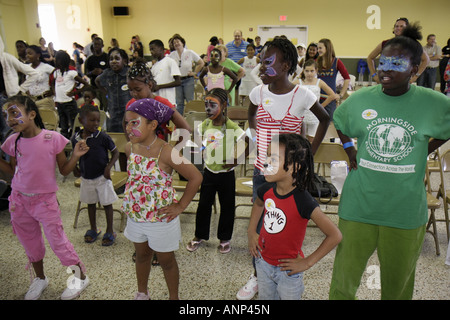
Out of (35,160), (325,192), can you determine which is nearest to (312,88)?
(325,192)

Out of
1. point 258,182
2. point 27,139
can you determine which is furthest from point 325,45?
point 27,139

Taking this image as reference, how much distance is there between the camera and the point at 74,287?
8.36 feet

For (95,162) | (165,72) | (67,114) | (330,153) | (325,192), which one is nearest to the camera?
(325,192)

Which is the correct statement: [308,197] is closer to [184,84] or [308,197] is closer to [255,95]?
[255,95]

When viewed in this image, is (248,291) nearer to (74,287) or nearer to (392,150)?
(74,287)

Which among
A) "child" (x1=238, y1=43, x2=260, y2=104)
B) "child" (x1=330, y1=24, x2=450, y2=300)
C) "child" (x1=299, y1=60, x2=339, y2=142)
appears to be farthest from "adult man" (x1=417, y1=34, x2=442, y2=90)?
"child" (x1=330, y1=24, x2=450, y2=300)

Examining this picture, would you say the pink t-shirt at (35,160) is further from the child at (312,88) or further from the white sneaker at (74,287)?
the child at (312,88)

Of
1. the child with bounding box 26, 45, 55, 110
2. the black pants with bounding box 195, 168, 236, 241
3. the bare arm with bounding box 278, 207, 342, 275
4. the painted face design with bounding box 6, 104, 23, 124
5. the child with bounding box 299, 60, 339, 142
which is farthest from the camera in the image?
the child with bounding box 26, 45, 55, 110

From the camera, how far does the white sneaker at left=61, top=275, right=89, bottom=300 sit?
248 centimetres

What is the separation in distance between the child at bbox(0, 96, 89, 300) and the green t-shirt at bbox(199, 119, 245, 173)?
1031mm

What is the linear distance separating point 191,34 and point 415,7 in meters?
9.77

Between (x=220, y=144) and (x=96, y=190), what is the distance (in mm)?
1317

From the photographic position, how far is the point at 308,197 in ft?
5.44

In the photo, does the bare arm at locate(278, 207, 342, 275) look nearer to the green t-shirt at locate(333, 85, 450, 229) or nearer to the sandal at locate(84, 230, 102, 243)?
the green t-shirt at locate(333, 85, 450, 229)
